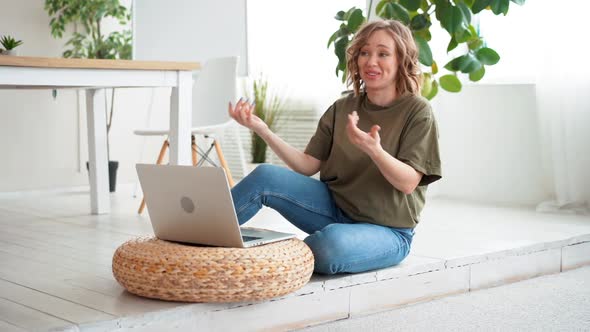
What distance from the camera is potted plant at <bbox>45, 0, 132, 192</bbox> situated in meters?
5.49

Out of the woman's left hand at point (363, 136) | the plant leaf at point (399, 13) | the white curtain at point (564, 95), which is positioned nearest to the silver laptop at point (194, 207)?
the woman's left hand at point (363, 136)

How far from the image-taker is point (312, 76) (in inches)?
215

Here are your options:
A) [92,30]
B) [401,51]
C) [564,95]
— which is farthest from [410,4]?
[92,30]

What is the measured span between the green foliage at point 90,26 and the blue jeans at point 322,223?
11.1ft

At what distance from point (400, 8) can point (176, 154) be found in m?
1.10

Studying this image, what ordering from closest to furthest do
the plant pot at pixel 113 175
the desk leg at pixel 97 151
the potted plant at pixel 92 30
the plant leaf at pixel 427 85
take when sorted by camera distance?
the plant leaf at pixel 427 85 < the desk leg at pixel 97 151 < the plant pot at pixel 113 175 < the potted plant at pixel 92 30

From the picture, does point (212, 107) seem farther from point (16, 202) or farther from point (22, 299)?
point (22, 299)

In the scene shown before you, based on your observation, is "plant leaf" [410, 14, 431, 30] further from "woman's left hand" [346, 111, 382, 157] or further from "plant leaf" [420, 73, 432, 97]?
"woman's left hand" [346, 111, 382, 157]

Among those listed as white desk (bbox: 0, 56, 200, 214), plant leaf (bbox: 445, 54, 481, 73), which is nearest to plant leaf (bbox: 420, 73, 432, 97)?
plant leaf (bbox: 445, 54, 481, 73)

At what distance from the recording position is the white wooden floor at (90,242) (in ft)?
6.86

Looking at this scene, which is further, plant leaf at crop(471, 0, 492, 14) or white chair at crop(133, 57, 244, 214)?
white chair at crop(133, 57, 244, 214)

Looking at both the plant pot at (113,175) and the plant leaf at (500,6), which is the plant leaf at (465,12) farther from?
the plant pot at (113,175)

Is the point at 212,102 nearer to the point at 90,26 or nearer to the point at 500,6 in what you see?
the point at 90,26

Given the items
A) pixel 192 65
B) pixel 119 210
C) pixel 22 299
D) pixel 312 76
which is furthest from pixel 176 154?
pixel 312 76
